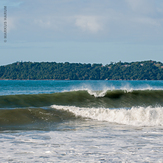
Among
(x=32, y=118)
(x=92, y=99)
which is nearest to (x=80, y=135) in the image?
(x=32, y=118)

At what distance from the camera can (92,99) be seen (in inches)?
1011

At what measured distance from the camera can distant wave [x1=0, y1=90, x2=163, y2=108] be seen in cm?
2278

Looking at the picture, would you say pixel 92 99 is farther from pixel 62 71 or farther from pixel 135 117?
pixel 62 71

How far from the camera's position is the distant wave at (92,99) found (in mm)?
22781

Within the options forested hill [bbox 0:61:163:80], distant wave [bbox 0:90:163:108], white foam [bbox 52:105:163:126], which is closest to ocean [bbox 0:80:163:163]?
white foam [bbox 52:105:163:126]

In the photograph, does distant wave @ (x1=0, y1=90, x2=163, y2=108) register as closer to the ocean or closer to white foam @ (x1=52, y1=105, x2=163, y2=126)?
the ocean

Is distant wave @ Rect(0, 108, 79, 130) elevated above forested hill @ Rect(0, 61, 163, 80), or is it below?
below

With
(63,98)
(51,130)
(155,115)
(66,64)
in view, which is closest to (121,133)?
(51,130)

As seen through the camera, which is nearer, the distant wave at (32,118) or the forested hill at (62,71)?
the distant wave at (32,118)

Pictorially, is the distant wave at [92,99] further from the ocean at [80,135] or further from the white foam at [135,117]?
the white foam at [135,117]

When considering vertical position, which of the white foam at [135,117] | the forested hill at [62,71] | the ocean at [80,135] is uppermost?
the forested hill at [62,71]

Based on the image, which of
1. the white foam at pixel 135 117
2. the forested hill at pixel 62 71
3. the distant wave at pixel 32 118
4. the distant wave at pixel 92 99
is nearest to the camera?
the distant wave at pixel 32 118

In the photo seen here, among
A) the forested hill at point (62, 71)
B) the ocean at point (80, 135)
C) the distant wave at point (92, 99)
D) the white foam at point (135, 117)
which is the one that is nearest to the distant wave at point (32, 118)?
the ocean at point (80, 135)

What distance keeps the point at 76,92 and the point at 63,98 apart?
2.77 m
